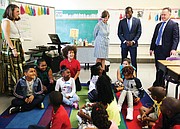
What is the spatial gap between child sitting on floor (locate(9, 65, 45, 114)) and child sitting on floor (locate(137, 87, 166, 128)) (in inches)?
55.2

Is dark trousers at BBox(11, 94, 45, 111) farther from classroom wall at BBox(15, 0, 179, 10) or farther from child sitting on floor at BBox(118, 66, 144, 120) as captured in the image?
classroom wall at BBox(15, 0, 179, 10)

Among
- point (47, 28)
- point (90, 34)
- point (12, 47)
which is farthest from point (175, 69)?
point (90, 34)

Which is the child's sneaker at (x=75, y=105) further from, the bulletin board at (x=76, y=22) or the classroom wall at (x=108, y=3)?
the classroom wall at (x=108, y=3)

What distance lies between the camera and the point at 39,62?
3.64m

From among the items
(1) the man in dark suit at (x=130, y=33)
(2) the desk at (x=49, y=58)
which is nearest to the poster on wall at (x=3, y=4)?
(2) the desk at (x=49, y=58)

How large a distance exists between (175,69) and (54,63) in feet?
9.64

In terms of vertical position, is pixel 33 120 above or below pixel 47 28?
below

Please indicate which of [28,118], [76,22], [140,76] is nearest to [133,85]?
[28,118]

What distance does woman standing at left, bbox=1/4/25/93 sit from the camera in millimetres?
3361

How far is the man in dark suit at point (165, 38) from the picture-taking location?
358 cm

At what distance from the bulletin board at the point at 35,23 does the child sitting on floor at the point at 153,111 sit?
2.80m

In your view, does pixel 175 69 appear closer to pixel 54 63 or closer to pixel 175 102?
pixel 175 102

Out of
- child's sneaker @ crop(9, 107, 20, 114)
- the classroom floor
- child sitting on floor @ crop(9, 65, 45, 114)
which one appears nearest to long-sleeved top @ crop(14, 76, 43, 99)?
child sitting on floor @ crop(9, 65, 45, 114)

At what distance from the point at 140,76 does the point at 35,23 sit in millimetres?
2604
